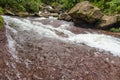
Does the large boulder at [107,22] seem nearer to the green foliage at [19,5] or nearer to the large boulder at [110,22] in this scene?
the large boulder at [110,22]

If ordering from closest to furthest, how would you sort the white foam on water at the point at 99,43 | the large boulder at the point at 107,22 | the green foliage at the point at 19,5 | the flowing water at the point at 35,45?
the flowing water at the point at 35,45 < the white foam on water at the point at 99,43 < the large boulder at the point at 107,22 < the green foliage at the point at 19,5

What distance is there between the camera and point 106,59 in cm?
900

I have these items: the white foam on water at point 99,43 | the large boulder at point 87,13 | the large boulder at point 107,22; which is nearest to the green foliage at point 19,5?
the large boulder at point 87,13

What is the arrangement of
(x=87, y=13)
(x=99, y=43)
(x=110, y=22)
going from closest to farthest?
(x=99, y=43), (x=110, y=22), (x=87, y=13)

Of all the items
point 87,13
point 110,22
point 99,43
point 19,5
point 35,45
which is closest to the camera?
point 35,45

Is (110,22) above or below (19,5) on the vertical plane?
above

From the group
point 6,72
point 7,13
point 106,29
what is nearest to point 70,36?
point 106,29

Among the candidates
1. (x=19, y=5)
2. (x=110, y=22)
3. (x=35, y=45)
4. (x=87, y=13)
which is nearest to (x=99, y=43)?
(x=35, y=45)

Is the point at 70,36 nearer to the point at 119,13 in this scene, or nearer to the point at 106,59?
the point at 106,59

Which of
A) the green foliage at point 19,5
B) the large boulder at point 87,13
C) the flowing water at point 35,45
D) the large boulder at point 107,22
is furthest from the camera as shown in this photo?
the green foliage at point 19,5

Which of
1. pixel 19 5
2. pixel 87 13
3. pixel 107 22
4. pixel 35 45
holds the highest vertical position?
pixel 35 45

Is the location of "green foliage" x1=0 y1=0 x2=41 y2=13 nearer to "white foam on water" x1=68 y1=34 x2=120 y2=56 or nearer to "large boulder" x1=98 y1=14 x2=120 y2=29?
"large boulder" x1=98 y1=14 x2=120 y2=29

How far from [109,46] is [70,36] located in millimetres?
2531

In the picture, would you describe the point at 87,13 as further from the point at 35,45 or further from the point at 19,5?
the point at 19,5
